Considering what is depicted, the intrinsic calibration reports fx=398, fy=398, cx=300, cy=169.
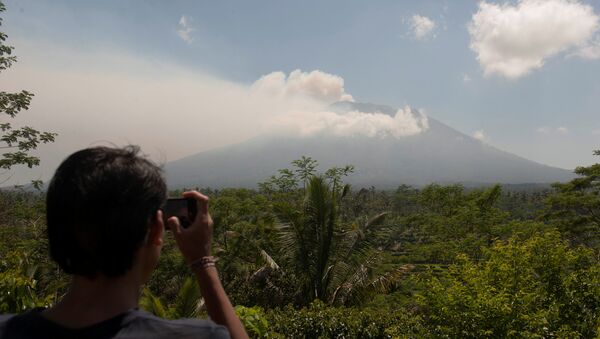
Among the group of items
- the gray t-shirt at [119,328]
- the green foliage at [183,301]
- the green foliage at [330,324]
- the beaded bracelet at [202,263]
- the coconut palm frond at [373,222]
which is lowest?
the green foliage at [330,324]

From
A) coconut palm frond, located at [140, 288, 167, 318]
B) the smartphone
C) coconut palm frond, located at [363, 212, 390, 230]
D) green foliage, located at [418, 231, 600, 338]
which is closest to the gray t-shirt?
the smartphone

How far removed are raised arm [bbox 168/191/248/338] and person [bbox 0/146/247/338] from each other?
11 centimetres

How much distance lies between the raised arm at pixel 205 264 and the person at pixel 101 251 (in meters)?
0.11

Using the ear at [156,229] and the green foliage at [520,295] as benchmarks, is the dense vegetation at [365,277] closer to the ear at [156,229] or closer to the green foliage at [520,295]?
the green foliage at [520,295]

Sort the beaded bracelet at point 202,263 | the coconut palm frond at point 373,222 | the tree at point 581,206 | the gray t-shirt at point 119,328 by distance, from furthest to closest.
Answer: the tree at point 581,206
the coconut palm frond at point 373,222
the beaded bracelet at point 202,263
the gray t-shirt at point 119,328

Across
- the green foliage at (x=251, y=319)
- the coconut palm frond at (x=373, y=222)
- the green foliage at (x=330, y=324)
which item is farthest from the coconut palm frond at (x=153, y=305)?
the coconut palm frond at (x=373, y=222)

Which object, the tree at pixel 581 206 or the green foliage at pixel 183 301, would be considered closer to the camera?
the green foliage at pixel 183 301

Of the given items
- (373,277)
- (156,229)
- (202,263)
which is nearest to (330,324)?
(373,277)

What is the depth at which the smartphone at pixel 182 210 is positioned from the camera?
3.85 ft

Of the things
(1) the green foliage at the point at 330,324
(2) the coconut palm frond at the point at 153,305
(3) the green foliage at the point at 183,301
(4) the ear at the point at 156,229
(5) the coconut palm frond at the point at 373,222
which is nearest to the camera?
(4) the ear at the point at 156,229

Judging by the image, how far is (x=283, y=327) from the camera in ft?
26.6

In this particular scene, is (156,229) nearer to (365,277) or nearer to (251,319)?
(251,319)

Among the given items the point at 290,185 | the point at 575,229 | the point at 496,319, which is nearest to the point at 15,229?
the point at 290,185

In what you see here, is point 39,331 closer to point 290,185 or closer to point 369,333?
point 369,333
